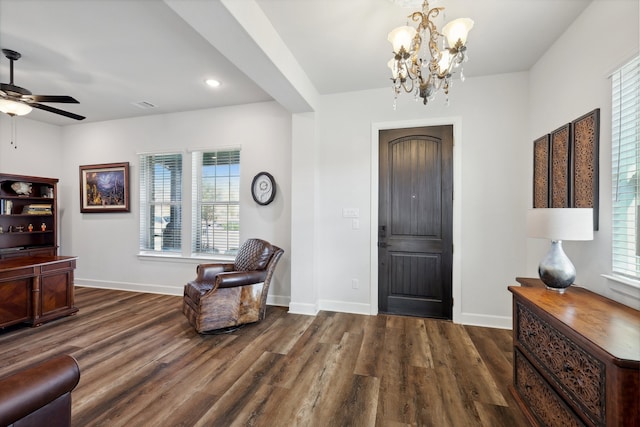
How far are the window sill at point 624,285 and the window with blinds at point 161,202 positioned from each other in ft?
15.7

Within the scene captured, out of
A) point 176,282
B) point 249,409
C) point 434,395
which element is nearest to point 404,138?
point 434,395

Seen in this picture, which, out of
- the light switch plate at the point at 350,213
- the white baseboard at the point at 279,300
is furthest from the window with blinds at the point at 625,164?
the white baseboard at the point at 279,300

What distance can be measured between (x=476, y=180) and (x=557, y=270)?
5.10 ft

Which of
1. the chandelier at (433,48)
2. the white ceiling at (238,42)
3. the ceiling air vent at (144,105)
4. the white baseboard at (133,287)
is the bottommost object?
the white baseboard at (133,287)

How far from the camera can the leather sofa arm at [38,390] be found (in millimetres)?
903

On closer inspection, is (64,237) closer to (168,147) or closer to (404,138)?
(168,147)

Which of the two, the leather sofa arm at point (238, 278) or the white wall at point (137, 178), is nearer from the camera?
the leather sofa arm at point (238, 278)

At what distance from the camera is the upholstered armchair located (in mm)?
2854

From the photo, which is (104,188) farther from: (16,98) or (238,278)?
(238,278)

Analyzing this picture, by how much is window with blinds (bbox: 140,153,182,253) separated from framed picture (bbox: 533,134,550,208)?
4607 millimetres

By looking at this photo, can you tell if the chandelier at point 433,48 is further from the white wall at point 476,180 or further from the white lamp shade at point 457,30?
the white wall at point 476,180

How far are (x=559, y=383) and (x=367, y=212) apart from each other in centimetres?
231

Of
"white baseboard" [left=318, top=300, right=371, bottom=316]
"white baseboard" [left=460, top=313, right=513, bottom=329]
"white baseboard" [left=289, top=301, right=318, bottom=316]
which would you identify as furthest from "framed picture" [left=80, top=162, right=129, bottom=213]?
"white baseboard" [left=460, top=313, right=513, bottom=329]

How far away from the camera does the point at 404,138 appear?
3369 mm
